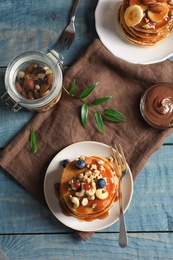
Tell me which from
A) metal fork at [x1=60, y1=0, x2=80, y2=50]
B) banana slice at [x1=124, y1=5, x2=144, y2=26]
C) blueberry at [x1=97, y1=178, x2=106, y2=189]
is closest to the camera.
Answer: blueberry at [x1=97, y1=178, x2=106, y2=189]

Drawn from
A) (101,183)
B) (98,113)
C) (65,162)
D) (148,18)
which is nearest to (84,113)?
(98,113)

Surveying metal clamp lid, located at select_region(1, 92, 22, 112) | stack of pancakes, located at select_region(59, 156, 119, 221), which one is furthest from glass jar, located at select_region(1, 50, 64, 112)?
stack of pancakes, located at select_region(59, 156, 119, 221)

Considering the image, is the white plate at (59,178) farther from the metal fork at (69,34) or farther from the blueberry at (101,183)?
the metal fork at (69,34)

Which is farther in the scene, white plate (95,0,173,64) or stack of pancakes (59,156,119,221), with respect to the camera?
white plate (95,0,173,64)

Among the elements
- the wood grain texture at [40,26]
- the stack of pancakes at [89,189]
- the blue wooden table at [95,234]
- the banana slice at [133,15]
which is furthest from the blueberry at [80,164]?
the banana slice at [133,15]

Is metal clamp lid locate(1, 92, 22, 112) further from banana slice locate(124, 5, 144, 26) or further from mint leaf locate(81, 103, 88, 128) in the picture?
banana slice locate(124, 5, 144, 26)

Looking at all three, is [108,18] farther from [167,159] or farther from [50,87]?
[167,159]
